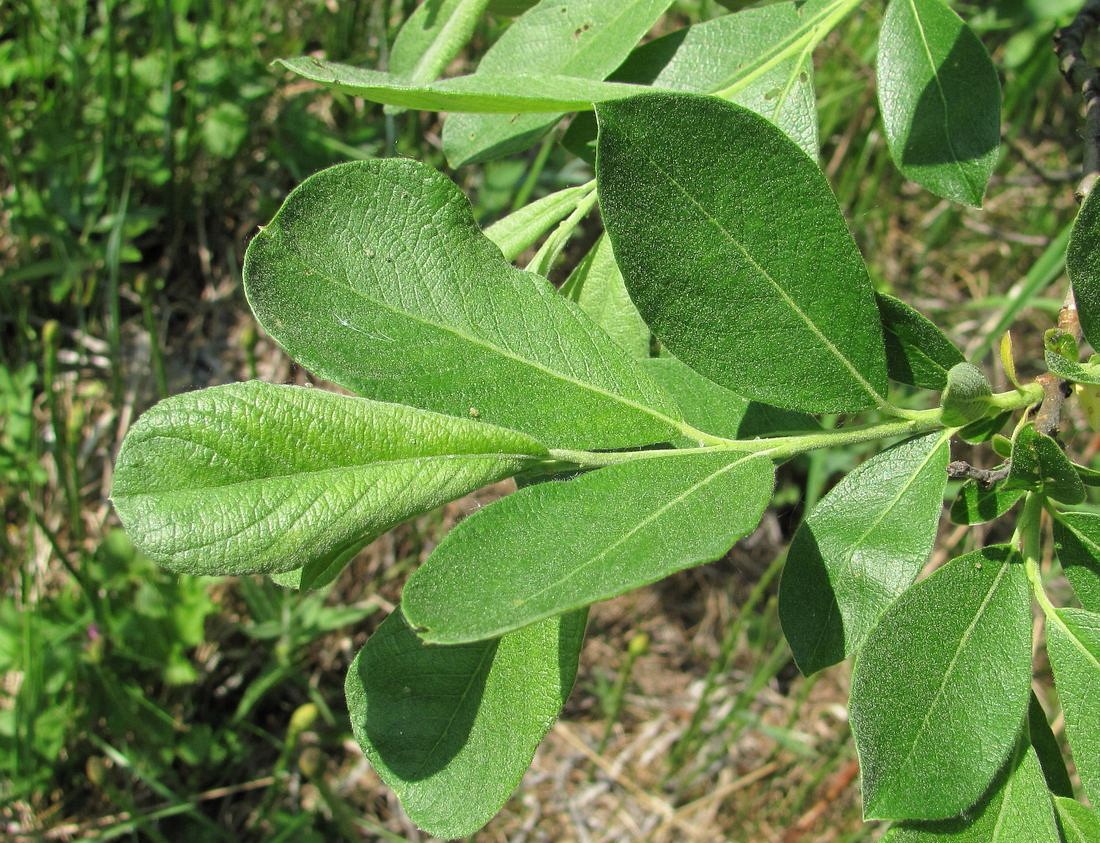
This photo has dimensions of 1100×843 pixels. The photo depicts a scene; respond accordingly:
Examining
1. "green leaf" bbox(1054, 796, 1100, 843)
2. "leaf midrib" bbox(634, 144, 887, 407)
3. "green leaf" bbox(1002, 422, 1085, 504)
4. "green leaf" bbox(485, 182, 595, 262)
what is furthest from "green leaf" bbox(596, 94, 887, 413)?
"green leaf" bbox(1054, 796, 1100, 843)

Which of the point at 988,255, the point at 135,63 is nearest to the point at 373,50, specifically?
the point at 135,63

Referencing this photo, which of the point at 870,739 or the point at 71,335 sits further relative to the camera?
the point at 71,335

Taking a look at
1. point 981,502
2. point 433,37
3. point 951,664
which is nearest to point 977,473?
point 981,502

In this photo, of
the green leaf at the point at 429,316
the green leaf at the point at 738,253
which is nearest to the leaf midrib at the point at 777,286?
the green leaf at the point at 738,253

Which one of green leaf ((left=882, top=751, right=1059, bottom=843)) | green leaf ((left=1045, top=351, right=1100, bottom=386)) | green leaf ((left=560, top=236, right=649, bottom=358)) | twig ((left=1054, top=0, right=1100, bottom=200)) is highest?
twig ((left=1054, top=0, right=1100, bottom=200))

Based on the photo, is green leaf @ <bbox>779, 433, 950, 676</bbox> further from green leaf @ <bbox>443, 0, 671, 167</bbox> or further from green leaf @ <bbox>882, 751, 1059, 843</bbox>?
green leaf @ <bbox>443, 0, 671, 167</bbox>

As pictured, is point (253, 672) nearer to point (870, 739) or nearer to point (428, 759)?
point (428, 759)

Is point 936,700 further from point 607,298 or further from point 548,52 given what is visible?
point 548,52
